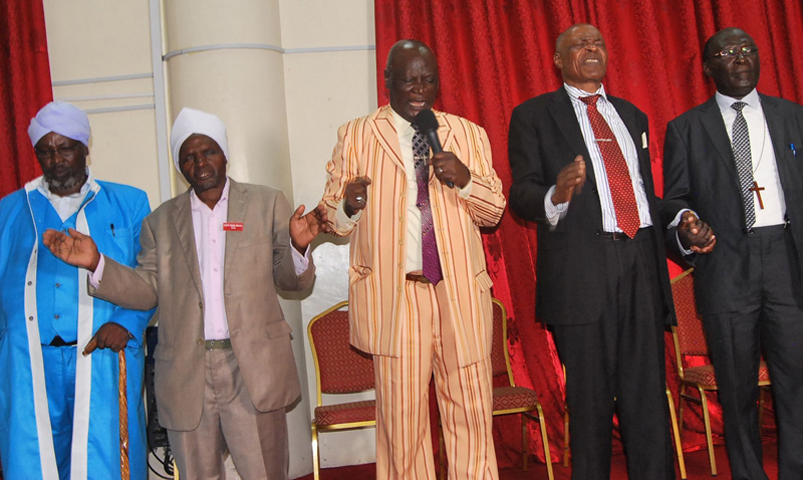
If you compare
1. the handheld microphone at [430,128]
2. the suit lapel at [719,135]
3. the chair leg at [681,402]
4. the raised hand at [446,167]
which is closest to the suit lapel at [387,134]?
the handheld microphone at [430,128]

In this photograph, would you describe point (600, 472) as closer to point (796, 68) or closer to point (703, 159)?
point (703, 159)

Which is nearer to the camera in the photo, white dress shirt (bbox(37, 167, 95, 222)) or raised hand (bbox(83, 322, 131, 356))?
raised hand (bbox(83, 322, 131, 356))

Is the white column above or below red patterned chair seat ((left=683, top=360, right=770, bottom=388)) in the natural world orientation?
above

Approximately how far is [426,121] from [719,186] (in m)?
1.59

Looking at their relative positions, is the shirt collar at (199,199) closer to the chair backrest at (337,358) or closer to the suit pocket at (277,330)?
the suit pocket at (277,330)

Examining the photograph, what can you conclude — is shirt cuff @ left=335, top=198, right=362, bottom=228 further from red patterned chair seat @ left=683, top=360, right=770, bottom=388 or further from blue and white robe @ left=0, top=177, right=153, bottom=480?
red patterned chair seat @ left=683, top=360, right=770, bottom=388

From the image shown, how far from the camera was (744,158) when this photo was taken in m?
3.42

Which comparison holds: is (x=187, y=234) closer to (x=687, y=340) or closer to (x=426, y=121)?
(x=426, y=121)

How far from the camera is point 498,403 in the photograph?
3746 mm

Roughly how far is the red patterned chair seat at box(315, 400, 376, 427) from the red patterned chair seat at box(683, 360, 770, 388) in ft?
5.96

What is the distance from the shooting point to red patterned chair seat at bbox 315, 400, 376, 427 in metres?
3.63

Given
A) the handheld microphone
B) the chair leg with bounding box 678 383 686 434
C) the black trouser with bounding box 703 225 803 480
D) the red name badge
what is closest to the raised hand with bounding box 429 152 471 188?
the handheld microphone

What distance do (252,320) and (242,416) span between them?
1.31 ft

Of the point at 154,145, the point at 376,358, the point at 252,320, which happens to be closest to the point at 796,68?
the point at 376,358
